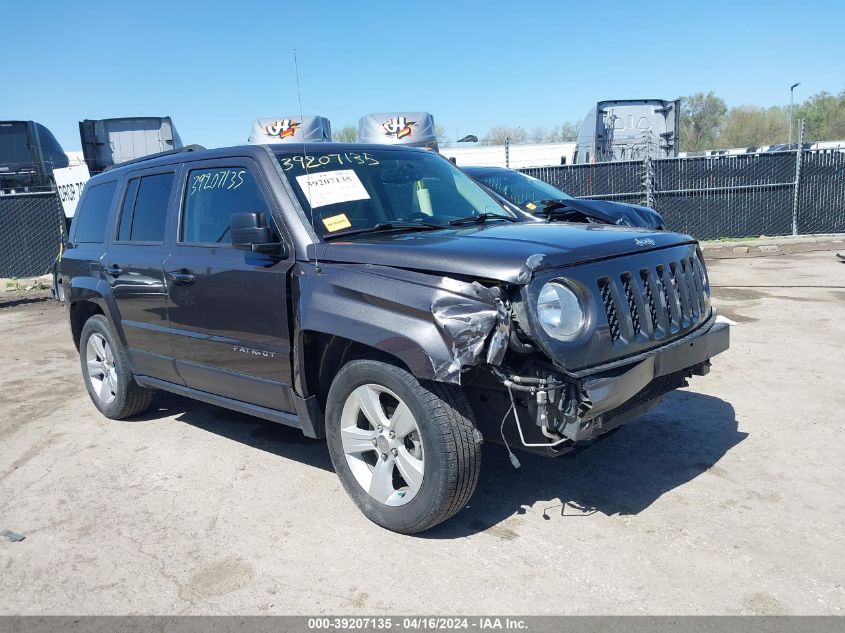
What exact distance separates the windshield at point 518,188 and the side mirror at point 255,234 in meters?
5.85

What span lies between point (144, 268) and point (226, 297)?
3.47 feet

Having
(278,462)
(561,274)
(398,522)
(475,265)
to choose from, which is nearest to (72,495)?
(278,462)

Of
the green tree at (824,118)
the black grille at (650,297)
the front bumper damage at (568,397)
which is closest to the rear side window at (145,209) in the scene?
the front bumper damage at (568,397)

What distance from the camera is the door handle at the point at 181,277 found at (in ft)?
14.6

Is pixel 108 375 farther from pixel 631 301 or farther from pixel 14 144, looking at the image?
pixel 14 144

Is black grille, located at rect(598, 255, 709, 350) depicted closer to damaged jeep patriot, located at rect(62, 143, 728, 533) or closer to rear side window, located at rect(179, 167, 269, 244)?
damaged jeep patriot, located at rect(62, 143, 728, 533)

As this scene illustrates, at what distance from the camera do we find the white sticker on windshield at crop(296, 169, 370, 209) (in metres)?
4.02

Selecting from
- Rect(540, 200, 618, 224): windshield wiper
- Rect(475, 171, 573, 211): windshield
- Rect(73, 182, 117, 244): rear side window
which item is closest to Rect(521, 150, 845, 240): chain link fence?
Rect(475, 171, 573, 211): windshield

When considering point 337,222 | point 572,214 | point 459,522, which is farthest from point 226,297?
point 572,214

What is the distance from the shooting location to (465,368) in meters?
3.04

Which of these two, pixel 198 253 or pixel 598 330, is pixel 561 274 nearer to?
pixel 598 330

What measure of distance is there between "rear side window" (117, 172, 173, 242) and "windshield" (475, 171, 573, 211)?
5165mm

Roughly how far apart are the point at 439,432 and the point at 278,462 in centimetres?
184

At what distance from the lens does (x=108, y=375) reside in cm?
573
